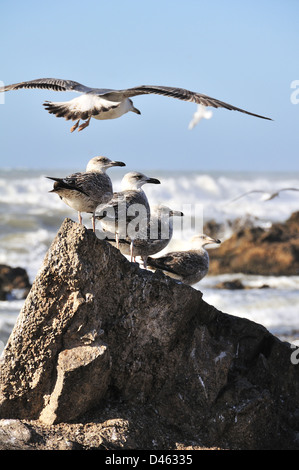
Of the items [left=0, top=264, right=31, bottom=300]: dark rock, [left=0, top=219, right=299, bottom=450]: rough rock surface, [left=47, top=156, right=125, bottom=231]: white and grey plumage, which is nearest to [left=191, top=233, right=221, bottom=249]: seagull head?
[left=47, top=156, right=125, bottom=231]: white and grey plumage

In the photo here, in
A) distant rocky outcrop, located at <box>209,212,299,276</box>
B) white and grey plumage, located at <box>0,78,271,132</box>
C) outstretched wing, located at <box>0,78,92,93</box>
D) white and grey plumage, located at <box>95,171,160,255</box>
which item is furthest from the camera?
distant rocky outcrop, located at <box>209,212,299,276</box>

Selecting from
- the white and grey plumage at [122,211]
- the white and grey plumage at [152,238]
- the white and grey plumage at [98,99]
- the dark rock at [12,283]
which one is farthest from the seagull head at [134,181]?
the dark rock at [12,283]

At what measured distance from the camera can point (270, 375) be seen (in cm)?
637

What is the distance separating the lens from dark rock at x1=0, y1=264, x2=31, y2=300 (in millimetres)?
15711

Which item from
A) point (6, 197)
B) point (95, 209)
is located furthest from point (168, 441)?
point (6, 197)

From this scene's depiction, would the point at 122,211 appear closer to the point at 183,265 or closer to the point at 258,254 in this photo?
the point at 183,265

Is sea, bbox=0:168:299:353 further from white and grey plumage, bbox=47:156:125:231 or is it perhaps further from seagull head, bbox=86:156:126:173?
white and grey plumage, bbox=47:156:125:231

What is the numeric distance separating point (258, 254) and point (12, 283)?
688cm

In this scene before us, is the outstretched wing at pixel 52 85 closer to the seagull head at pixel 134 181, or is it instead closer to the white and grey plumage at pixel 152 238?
the seagull head at pixel 134 181

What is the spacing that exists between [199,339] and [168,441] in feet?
2.85

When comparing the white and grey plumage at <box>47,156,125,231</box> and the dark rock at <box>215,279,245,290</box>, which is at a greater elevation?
the white and grey plumage at <box>47,156,125,231</box>

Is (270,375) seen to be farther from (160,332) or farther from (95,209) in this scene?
(95,209)

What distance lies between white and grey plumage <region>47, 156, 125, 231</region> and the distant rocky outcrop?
13.3m

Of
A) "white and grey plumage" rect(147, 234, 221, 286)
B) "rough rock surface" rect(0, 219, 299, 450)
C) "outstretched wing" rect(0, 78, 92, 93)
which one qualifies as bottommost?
"rough rock surface" rect(0, 219, 299, 450)
